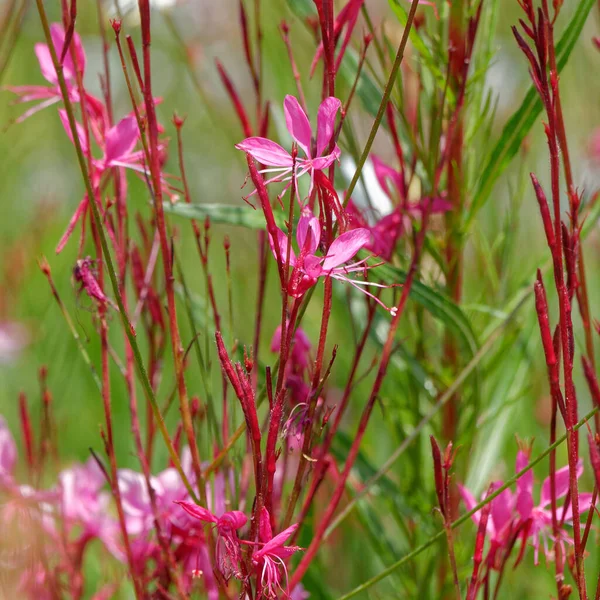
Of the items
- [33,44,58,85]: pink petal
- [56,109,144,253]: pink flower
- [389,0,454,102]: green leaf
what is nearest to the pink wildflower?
[56,109,144,253]: pink flower

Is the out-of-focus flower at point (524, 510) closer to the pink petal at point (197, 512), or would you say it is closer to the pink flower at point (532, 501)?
the pink flower at point (532, 501)

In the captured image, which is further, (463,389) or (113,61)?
(113,61)

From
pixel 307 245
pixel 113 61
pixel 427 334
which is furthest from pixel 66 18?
pixel 113 61

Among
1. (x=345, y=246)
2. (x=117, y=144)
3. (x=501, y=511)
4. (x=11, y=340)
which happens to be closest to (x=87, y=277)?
(x=117, y=144)

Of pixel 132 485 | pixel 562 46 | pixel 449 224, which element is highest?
pixel 562 46

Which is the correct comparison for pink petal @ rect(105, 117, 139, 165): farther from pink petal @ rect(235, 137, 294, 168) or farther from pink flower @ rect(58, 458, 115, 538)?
pink flower @ rect(58, 458, 115, 538)

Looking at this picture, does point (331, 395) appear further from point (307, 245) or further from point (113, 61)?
point (113, 61)

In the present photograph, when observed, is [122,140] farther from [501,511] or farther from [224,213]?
[501,511]
